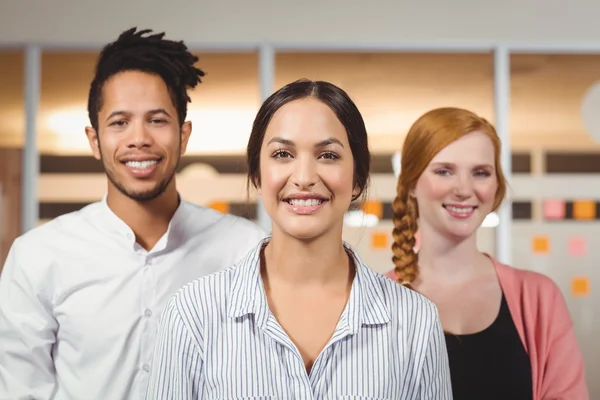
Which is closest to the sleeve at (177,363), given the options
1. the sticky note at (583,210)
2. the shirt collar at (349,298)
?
the shirt collar at (349,298)

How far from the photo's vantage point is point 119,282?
2400mm

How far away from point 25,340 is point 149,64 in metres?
0.90

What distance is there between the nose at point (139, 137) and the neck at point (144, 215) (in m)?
0.17

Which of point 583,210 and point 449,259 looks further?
point 583,210

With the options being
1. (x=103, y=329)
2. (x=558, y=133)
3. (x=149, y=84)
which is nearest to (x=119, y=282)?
A: (x=103, y=329)

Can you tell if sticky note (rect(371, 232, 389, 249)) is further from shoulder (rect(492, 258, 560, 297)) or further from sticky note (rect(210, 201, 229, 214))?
shoulder (rect(492, 258, 560, 297))

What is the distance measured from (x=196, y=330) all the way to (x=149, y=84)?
93 centimetres

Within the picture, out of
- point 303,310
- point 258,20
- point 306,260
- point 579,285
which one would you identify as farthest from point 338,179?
point 579,285

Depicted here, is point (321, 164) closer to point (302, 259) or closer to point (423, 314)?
point (302, 259)

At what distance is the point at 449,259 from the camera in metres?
2.50

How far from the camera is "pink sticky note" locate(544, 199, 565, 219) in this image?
395 centimetres

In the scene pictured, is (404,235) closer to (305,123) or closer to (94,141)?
(305,123)

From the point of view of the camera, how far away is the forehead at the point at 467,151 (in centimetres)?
245

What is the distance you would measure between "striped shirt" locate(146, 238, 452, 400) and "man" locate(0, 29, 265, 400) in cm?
54
